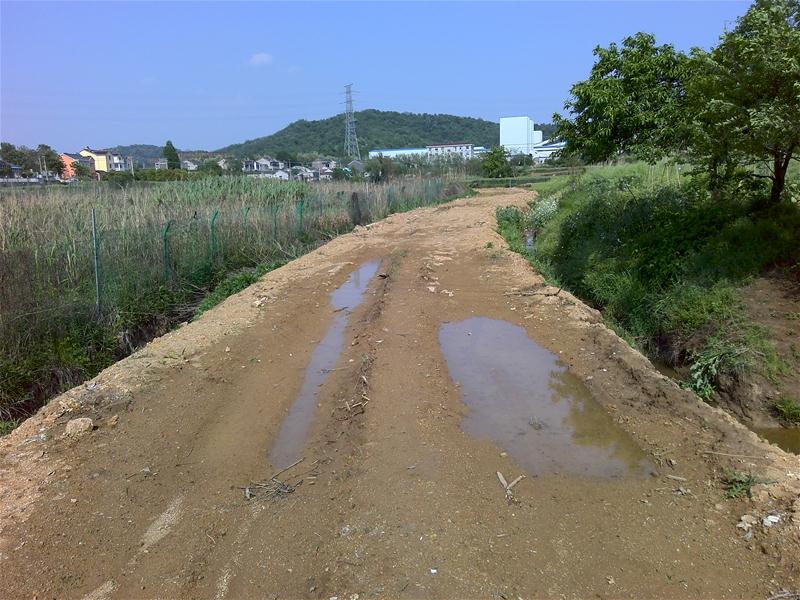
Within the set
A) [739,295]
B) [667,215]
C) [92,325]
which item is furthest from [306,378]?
[667,215]

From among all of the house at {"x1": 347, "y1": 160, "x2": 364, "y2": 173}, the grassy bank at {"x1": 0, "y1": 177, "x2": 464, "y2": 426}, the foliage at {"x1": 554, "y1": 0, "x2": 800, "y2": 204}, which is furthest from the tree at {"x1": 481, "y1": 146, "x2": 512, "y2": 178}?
the foliage at {"x1": 554, "y1": 0, "x2": 800, "y2": 204}

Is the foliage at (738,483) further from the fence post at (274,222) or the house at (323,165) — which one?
the house at (323,165)

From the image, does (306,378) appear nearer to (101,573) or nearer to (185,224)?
(101,573)

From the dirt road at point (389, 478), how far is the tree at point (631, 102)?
Answer: 20.4 feet

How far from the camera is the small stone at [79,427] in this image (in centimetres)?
521

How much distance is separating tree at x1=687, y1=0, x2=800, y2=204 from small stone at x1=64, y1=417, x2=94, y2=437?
8.87 metres

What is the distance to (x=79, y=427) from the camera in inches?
207

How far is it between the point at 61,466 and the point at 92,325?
12.4 ft

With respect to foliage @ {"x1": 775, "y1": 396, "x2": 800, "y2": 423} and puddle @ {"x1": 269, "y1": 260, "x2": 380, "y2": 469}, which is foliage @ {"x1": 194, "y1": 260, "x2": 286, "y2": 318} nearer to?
puddle @ {"x1": 269, "y1": 260, "x2": 380, "y2": 469}

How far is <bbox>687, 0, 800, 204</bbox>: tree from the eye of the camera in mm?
7773

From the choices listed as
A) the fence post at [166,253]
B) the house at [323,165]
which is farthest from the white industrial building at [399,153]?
the fence post at [166,253]

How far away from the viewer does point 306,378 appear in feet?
22.7

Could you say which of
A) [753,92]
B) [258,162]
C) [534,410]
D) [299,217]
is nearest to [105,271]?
[534,410]

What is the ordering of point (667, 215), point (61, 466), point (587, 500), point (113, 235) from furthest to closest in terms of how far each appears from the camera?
1. point (667, 215)
2. point (113, 235)
3. point (61, 466)
4. point (587, 500)
